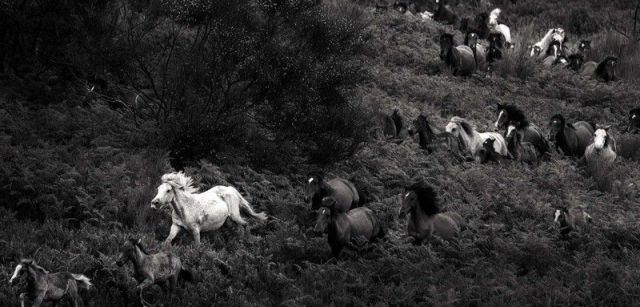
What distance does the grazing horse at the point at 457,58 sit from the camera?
21.8 metres

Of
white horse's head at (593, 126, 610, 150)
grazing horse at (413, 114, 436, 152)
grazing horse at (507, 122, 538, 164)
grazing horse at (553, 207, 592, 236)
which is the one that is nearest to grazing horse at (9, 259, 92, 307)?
grazing horse at (553, 207, 592, 236)

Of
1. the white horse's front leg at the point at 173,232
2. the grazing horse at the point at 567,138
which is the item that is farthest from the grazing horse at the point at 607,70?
the white horse's front leg at the point at 173,232

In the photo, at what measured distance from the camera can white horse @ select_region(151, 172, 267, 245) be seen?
8.62 meters

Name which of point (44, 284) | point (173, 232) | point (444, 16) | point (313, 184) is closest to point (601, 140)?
point (313, 184)

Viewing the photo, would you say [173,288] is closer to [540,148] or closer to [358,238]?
[358,238]

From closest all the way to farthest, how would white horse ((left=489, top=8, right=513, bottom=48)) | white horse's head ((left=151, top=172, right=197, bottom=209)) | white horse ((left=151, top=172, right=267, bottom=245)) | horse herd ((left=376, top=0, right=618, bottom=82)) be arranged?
white horse's head ((left=151, top=172, right=197, bottom=209)), white horse ((left=151, top=172, right=267, bottom=245)), horse herd ((left=376, top=0, right=618, bottom=82)), white horse ((left=489, top=8, right=513, bottom=48))

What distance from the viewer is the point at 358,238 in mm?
9266

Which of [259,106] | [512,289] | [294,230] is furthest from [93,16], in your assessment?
Result: [512,289]

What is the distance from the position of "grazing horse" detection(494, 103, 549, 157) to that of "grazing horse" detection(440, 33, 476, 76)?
5.72 m

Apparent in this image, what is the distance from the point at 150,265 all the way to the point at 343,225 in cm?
274

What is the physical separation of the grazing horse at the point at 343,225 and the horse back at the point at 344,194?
701mm

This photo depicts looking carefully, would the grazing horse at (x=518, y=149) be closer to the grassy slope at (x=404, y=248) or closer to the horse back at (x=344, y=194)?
the grassy slope at (x=404, y=248)

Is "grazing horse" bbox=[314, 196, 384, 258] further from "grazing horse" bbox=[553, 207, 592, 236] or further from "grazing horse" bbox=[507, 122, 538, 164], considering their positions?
"grazing horse" bbox=[507, 122, 538, 164]

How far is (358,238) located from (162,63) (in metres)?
5.69
